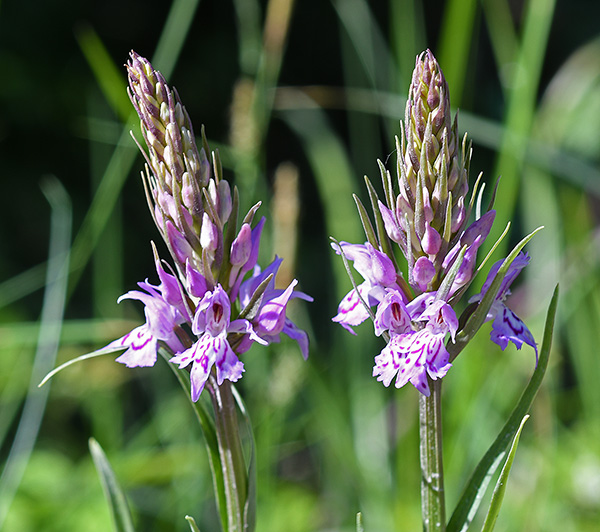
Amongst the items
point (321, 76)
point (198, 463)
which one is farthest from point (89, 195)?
point (198, 463)

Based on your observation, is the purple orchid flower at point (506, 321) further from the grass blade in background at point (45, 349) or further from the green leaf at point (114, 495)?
the grass blade in background at point (45, 349)

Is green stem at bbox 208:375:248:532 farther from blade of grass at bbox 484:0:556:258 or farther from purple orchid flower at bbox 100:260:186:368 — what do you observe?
blade of grass at bbox 484:0:556:258

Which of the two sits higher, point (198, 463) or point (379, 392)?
point (379, 392)

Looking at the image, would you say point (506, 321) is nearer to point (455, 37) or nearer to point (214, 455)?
point (214, 455)

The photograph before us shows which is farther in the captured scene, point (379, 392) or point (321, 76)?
point (321, 76)

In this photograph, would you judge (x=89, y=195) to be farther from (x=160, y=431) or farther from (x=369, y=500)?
(x=369, y=500)

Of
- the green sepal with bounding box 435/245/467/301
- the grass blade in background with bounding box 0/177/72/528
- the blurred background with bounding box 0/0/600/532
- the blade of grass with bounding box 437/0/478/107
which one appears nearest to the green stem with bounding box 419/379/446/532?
the green sepal with bounding box 435/245/467/301
